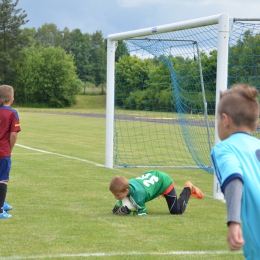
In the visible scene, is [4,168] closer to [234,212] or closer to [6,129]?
[6,129]

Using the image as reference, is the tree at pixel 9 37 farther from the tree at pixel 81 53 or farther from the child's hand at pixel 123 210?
the child's hand at pixel 123 210

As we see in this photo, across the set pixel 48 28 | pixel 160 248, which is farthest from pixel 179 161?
pixel 48 28

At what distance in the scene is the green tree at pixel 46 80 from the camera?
262 feet

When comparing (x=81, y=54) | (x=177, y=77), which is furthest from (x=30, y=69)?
(x=177, y=77)

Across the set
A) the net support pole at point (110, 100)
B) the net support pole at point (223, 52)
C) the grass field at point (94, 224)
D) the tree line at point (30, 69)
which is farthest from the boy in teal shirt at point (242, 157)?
the tree line at point (30, 69)

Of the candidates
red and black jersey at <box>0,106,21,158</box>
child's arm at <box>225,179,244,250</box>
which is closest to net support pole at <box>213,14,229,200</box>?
red and black jersey at <box>0,106,21,158</box>

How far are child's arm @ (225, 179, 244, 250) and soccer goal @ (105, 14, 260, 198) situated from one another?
5.96 meters

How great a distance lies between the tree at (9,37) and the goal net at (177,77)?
6549 centimetres

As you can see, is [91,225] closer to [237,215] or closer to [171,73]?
[237,215]

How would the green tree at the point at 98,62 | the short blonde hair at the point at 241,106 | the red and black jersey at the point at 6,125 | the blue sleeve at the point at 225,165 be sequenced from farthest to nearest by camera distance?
1. the green tree at the point at 98,62
2. the red and black jersey at the point at 6,125
3. the short blonde hair at the point at 241,106
4. the blue sleeve at the point at 225,165

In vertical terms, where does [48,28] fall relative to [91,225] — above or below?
above

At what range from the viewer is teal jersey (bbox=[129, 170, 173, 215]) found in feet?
23.5

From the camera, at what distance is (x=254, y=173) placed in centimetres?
283

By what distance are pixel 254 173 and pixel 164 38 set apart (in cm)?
978
